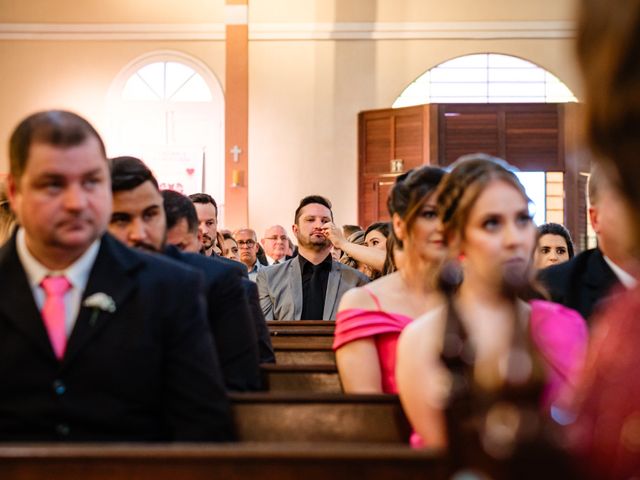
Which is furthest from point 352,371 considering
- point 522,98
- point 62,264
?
point 522,98

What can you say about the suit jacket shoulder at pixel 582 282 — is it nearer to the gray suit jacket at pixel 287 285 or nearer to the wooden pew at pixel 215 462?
the wooden pew at pixel 215 462

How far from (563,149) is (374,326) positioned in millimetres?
10067

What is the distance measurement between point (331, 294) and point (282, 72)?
779 centimetres

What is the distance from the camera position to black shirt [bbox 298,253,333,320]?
6871mm

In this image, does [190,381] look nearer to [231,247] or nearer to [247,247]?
[231,247]

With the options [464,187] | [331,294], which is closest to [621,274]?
[464,187]

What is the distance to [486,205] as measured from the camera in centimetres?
260

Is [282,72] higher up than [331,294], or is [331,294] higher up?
[282,72]

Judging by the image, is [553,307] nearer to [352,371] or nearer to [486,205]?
[486,205]

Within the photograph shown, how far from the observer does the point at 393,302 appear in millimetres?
3391

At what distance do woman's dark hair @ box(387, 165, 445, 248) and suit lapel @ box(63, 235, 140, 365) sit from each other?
46.6 inches

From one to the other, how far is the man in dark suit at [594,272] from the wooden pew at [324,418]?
3.50ft

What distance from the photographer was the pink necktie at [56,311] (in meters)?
2.41

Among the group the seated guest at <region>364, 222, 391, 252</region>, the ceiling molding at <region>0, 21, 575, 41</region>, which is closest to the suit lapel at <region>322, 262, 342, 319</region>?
the seated guest at <region>364, 222, 391, 252</region>
